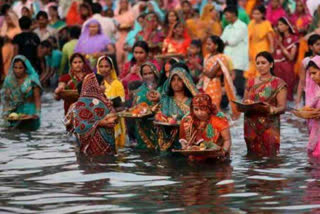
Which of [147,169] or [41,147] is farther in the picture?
[41,147]

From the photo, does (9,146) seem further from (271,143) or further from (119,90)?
(271,143)

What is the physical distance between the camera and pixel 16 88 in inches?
676

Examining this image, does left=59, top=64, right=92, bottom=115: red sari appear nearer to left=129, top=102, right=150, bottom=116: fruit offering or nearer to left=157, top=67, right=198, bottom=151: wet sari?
left=129, top=102, right=150, bottom=116: fruit offering

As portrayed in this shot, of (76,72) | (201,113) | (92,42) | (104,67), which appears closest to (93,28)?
(92,42)

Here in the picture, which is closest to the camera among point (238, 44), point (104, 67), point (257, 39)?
point (104, 67)

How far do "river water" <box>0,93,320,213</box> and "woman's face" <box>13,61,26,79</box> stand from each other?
1.71 metres

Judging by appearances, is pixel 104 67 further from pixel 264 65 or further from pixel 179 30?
pixel 179 30

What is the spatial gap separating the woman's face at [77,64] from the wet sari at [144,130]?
3.61ft

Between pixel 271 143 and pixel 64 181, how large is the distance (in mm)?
2954

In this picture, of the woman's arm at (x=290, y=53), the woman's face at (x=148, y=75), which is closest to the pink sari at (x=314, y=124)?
the woman's face at (x=148, y=75)

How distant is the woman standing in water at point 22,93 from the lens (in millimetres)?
17094

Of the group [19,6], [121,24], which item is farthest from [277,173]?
[19,6]

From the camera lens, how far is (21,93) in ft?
56.3

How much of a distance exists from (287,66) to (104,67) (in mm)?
6257
